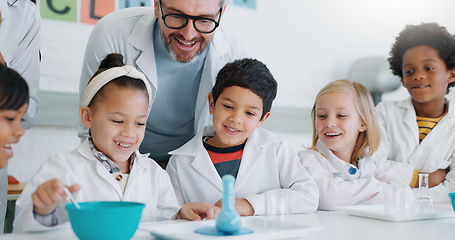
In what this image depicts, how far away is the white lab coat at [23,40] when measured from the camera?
1.73 m

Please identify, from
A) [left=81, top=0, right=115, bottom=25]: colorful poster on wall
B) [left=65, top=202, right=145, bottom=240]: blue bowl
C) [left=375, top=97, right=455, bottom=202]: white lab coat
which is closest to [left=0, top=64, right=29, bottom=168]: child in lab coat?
[left=65, top=202, right=145, bottom=240]: blue bowl

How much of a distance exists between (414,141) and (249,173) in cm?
95

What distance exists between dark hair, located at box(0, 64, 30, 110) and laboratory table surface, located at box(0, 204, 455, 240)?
0.31m

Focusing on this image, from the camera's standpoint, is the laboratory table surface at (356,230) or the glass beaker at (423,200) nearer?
the laboratory table surface at (356,230)

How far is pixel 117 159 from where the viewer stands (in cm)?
143

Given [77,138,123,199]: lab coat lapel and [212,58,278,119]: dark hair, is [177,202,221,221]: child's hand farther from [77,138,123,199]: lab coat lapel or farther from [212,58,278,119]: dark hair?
[212,58,278,119]: dark hair

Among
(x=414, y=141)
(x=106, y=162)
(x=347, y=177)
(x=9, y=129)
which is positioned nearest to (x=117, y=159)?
(x=106, y=162)

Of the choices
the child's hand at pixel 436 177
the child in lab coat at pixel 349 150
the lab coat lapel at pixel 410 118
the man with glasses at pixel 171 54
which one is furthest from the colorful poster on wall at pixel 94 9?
the child's hand at pixel 436 177

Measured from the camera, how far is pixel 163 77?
196 centimetres

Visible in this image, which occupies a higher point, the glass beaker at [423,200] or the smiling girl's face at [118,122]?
the smiling girl's face at [118,122]

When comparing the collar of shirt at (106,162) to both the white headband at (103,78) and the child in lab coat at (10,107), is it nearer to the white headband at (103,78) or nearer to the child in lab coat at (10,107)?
the white headband at (103,78)

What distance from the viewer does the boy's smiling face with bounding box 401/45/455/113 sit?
2.21m

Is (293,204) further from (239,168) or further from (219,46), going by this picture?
(219,46)

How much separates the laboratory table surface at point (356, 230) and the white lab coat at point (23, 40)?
76 cm
